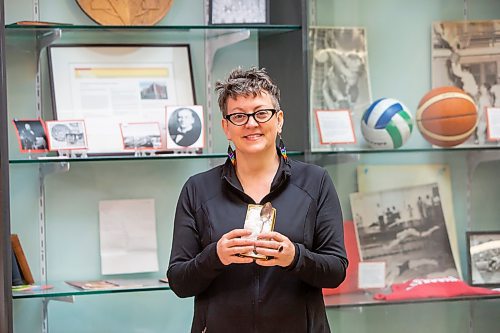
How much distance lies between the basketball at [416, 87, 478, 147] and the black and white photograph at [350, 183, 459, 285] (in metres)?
0.24

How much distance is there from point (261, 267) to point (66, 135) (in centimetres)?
112

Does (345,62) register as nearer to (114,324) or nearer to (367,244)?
(367,244)

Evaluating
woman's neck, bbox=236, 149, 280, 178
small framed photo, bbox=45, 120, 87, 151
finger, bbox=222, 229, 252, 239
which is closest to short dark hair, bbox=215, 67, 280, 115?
woman's neck, bbox=236, 149, 280, 178

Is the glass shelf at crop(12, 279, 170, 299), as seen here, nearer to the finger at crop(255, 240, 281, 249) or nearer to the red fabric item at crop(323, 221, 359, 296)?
the red fabric item at crop(323, 221, 359, 296)

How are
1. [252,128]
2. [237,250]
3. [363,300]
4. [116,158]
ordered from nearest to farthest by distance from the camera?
[237,250], [252,128], [116,158], [363,300]

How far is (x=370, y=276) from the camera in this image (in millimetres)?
3490

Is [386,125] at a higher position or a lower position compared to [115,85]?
lower

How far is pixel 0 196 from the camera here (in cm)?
309

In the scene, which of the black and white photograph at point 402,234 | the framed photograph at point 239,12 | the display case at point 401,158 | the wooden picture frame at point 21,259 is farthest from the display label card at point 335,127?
the wooden picture frame at point 21,259

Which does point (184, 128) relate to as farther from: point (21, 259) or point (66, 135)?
point (21, 259)

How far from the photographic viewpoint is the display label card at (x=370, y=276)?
349cm

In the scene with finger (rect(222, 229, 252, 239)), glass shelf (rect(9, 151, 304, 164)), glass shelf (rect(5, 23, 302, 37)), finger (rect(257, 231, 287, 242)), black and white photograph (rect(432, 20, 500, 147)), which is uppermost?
glass shelf (rect(5, 23, 302, 37))

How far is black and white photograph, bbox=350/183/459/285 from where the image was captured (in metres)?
3.51

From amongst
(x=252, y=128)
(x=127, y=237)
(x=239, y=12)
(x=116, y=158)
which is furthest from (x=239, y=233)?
(x=239, y=12)
